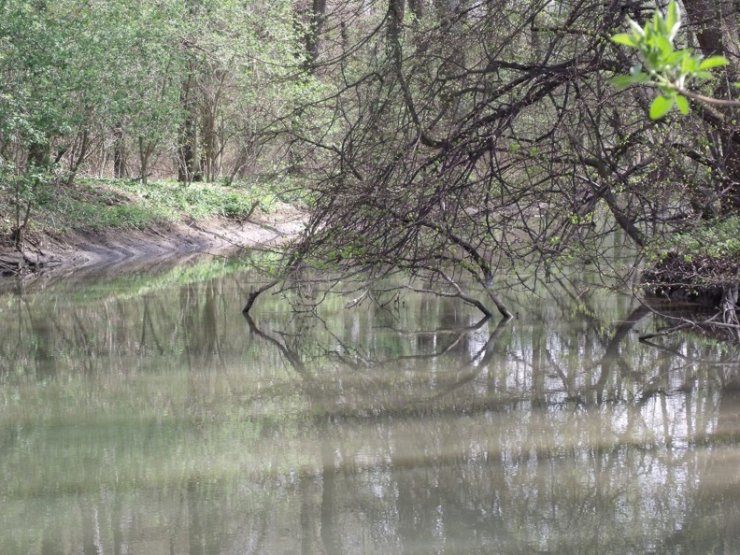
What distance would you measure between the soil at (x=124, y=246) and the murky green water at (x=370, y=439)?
661 cm

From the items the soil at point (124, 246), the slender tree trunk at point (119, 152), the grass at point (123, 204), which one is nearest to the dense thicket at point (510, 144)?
the soil at point (124, 246)

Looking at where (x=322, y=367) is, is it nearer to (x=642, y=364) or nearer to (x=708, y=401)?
(x=642, y=364)

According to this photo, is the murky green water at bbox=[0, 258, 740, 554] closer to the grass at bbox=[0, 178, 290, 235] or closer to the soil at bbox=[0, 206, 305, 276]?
the soil at bbox=[0, 206, 305, 276]

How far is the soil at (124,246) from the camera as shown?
19219 millimetres

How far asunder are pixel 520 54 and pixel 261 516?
16.3 feet

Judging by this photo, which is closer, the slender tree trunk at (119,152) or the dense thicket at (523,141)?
the dense thicket at (523,141)

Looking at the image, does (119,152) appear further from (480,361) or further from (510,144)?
(510,144)

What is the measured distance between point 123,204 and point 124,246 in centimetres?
155

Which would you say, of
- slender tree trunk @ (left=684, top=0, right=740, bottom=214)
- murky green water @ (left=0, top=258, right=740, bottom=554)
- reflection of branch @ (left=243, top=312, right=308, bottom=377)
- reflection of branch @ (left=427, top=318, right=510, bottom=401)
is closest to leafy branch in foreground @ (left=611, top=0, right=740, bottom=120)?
murky green water @ (left=0, top=258, right=740, bottom=554)

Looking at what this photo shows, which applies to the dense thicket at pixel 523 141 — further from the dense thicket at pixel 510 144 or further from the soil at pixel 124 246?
the soil at pixel 124 246

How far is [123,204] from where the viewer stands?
2345 cm

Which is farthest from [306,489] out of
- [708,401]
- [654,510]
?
[708,401]

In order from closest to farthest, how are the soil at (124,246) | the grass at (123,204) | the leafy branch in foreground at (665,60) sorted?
the leafy branch in foreground at (665,60) < the soil at (124,246) < the grass at (123,204)

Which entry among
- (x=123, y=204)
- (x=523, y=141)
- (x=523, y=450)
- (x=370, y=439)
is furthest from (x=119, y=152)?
(x=523, y=450)
